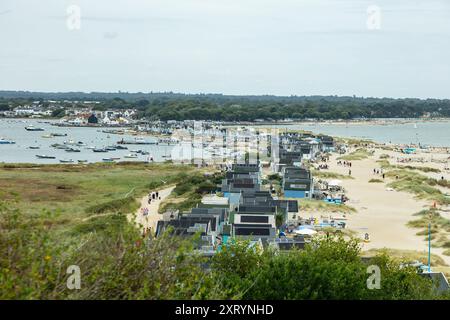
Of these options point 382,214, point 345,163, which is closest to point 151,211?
point 382,214

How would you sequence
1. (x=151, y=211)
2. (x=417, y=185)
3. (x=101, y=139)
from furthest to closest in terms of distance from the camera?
(x=101, y=139) → (x=417, y=185) → (x=151, y=211)

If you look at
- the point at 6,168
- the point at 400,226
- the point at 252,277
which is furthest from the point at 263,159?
the point at 252,277

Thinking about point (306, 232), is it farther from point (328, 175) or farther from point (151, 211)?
point (328, 175)

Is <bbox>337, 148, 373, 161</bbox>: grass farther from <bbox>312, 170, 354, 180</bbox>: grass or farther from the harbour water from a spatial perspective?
the harbour water

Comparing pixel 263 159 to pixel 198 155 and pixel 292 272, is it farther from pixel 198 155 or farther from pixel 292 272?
pixel 292 272

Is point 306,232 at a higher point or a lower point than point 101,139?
lower

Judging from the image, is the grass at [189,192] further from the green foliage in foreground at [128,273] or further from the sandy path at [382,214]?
the green foliage in foreground at [128,273]
